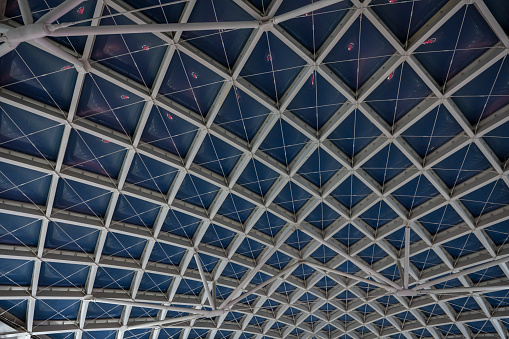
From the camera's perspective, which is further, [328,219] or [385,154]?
[328,219]

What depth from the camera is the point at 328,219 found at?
33.1 m

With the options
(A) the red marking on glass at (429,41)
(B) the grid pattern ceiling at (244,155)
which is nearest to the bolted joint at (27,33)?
(B) the grid pattern ceiling at (244,155)

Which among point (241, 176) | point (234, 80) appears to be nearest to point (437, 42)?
point (234, 80)

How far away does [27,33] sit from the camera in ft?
43.5

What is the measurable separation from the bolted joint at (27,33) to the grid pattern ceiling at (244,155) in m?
5.06

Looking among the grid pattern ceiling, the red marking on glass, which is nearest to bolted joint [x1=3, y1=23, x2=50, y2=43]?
the grid pattern ceiling

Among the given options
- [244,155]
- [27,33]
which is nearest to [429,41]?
[244,155]

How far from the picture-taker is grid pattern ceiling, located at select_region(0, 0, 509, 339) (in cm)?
2016

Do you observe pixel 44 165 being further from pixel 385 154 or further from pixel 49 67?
pixel 385 154

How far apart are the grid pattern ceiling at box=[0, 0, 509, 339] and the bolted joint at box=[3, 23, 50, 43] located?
5.06 meters

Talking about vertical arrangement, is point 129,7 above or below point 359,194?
above

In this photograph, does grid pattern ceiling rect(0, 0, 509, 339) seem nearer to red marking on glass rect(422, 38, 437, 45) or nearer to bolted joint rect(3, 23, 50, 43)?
red marking on glass rect(422, 38, 437, 45)

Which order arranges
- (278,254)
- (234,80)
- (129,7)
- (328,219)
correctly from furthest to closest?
(278,254)
(328,219)
(234,80)
(129,7)

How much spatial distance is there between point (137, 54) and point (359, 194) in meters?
19.9
